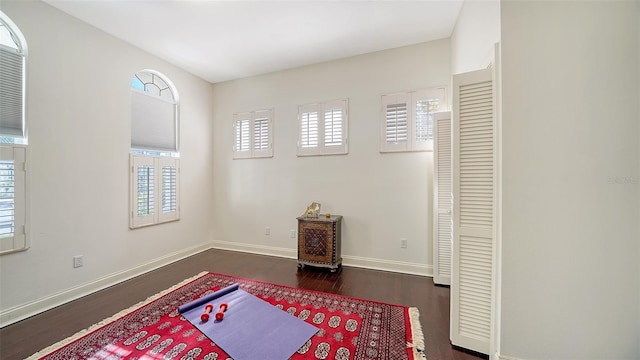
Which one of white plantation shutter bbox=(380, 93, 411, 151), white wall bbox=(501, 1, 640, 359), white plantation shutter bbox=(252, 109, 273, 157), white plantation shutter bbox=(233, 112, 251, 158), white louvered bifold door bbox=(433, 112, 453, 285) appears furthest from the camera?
white plantation shutter bbox=(233, 112, 251, 158)

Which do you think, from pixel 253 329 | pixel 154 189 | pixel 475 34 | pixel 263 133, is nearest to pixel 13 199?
pixel 154 189

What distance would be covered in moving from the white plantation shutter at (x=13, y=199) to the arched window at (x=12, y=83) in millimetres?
169

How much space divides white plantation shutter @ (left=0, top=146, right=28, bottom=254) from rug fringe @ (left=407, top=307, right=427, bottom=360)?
3.56 meters

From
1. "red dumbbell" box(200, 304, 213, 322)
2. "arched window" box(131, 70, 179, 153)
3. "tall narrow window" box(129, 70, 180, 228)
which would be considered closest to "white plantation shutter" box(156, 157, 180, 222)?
"tall narrow window" box(129, 70, 180, 228)

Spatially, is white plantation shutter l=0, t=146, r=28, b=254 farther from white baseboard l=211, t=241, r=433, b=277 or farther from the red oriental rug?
white baseboard l=211, t=241, r=433, b=277

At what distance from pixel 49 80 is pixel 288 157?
277 cm

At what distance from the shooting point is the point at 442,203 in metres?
2.75

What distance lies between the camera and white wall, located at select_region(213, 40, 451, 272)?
314 cm

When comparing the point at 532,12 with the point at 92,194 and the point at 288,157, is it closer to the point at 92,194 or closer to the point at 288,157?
the point at 288,157

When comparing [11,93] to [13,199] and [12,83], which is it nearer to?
[12,83]

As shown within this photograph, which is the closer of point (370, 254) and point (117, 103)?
point (117, 103)

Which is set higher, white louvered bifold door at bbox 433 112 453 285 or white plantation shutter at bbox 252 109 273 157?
white plantation shutter at bbox 252 109 273 157

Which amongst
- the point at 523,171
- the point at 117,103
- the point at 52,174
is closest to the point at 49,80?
the point at 117,103

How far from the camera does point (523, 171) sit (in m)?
1.40
